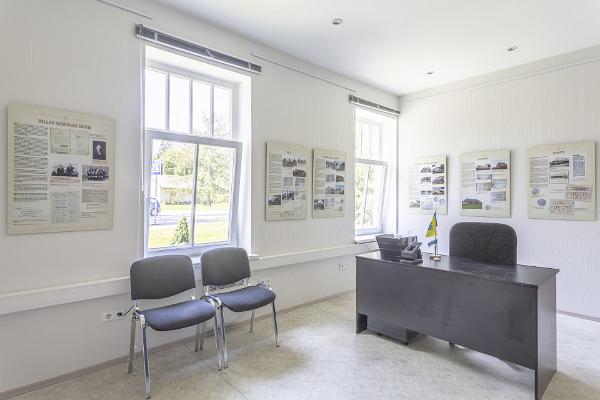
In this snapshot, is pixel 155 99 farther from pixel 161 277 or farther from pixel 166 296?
pixel 166 296

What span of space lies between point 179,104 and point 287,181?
1428 millimetres

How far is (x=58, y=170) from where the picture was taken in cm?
248

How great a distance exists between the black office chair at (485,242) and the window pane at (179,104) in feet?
9.57

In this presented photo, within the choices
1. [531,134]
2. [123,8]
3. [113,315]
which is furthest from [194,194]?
[531,134]

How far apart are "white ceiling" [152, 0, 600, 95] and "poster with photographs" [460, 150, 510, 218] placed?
1155 mm

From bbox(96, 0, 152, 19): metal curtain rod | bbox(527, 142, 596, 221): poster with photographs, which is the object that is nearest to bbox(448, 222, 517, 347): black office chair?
bbox(527, 142, 596, 221): poster with photographs

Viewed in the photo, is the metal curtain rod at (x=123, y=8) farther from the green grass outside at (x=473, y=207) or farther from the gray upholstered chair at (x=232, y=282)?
the green grass outside at (x=473, y=207)

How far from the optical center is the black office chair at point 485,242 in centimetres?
307

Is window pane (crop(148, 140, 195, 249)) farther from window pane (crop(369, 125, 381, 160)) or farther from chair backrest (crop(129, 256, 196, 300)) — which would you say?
window pane (crop(369, 125, 381, 160))

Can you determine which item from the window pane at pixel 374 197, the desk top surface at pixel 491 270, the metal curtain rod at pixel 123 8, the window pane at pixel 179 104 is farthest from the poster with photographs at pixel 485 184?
the metal curtain rod at pixel 123 8

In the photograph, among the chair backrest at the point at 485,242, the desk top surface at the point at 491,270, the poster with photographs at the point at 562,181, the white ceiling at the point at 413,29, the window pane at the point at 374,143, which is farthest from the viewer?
the window pane at the point at 374,143

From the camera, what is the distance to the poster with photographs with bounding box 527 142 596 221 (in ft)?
12.3

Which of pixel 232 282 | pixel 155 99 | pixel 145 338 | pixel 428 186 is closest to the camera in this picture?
pixel 145 338

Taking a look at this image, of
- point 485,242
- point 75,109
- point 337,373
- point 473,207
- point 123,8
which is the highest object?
point 123,8
